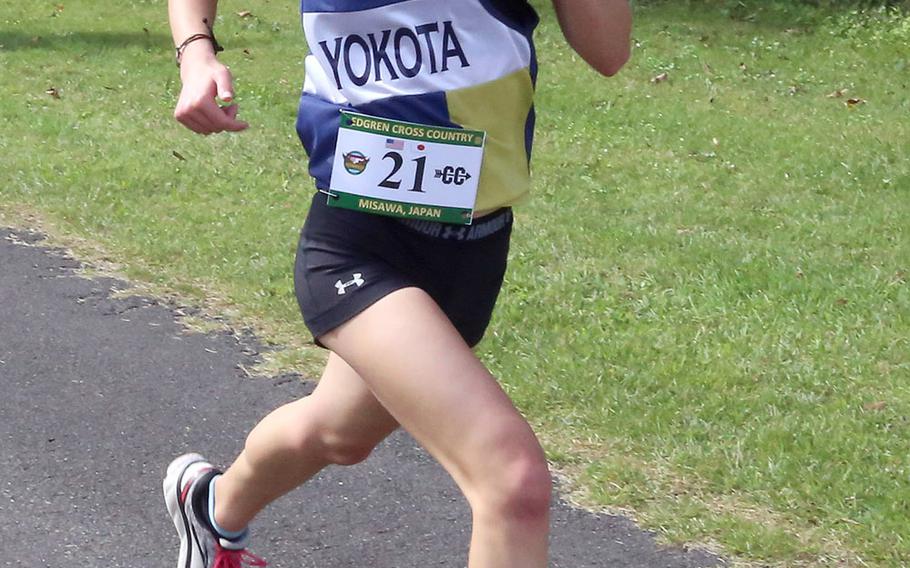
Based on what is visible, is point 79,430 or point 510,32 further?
point 79,430

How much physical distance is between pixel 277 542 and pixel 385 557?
304mm

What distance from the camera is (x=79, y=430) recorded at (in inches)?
183

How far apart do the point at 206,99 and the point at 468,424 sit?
713mm

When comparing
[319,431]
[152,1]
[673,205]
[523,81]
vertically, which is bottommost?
[152,1]

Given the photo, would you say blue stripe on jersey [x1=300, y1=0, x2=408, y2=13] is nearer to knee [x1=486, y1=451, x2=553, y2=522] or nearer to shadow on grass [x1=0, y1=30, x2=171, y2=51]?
knee [x1=486, y1=451, x2=553, y2=522]

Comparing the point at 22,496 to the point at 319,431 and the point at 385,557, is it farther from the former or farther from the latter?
the point at 319,431

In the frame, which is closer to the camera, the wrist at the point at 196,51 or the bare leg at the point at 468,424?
the bare leg at the point at 468,424

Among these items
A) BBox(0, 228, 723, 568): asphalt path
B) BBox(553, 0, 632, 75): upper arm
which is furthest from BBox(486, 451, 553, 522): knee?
BBox(0, 228, 723, 568): asphalt path

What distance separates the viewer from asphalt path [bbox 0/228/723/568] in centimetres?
385

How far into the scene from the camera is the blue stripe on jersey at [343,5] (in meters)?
2.66

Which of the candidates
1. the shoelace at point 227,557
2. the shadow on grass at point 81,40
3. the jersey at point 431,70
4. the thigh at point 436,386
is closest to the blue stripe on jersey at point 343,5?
the jersey at point 431,70

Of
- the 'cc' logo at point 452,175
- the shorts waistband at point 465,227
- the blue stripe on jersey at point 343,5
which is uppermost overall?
the blue stripe on jersey at point 343,5

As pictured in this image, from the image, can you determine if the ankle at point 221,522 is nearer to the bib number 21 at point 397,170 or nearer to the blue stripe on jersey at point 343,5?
the bib number 21 at point 397,170

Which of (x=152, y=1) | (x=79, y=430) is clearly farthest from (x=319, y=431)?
(x=152, y=1)
